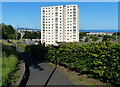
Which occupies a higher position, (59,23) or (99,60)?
(59,23)

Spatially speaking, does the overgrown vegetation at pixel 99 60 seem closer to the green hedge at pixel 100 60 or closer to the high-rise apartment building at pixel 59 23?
the green hedge at pixel 100 60

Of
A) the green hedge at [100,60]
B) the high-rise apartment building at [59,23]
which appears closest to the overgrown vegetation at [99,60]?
the green hedge at [100,60]

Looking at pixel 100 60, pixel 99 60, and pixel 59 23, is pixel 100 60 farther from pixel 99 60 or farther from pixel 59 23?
pixel 59 23

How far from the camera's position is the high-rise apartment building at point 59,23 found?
44.5 metres

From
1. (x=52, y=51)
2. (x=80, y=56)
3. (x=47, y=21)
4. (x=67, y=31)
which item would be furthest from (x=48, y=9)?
(x=80, y=56)

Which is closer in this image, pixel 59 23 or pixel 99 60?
pixel 99 60

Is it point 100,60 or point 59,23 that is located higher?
point 59,23

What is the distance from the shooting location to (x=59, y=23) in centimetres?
4597

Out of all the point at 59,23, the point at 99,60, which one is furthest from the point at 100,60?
the point at 59,23

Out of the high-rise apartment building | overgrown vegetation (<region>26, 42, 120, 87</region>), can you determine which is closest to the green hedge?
overgrown vegetation (<region>26, 42, 120, 87</region>)

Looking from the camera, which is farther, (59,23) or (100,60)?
(59,23)

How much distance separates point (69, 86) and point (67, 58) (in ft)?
7.79

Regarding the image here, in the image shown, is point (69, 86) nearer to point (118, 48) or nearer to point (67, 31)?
point (118, 48)

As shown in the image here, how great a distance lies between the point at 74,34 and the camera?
149ft
